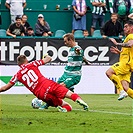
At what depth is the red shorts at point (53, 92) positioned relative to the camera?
13.7m

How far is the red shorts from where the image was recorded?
538 inches

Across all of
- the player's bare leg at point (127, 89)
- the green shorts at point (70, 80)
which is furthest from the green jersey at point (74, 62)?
the player's bare leg at point (127, 89)

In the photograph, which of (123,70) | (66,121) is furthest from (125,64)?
(66,121)

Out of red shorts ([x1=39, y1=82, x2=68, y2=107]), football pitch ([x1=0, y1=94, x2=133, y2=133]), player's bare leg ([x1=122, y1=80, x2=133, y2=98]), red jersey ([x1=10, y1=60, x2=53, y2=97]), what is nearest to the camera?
football pitch ([x1=0, y1=94, x2=133, y2=133])

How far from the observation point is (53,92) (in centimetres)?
1378

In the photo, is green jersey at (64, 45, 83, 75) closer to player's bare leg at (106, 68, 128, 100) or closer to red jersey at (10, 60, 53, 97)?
player's bare leg at (106, 68, 128, 100)

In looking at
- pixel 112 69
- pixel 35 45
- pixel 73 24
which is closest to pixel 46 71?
pixel 35 45

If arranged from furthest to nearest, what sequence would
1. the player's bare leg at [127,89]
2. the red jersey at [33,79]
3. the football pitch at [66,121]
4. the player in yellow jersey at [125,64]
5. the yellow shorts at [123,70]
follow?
the yellow shorts at [123,70], the player in yellow jersey at [125,64], the player's bare leg at [127,89], the red jersey at [33,79], the football pitch at [66,121]

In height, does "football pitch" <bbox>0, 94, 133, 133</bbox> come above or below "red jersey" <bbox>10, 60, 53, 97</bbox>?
below

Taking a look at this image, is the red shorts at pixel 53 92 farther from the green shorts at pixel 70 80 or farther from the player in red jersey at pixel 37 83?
the green shorts at pixel 70 80

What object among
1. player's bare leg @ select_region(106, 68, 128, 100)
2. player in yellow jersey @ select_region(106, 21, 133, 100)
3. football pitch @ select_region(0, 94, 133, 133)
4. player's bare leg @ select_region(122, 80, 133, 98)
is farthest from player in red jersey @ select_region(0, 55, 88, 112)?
player's bare leg @ select_region(106, 68, 128, 100)

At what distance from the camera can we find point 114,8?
85.5 feet

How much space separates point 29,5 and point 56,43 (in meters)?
4.00

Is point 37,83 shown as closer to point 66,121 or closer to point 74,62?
point 74,62
